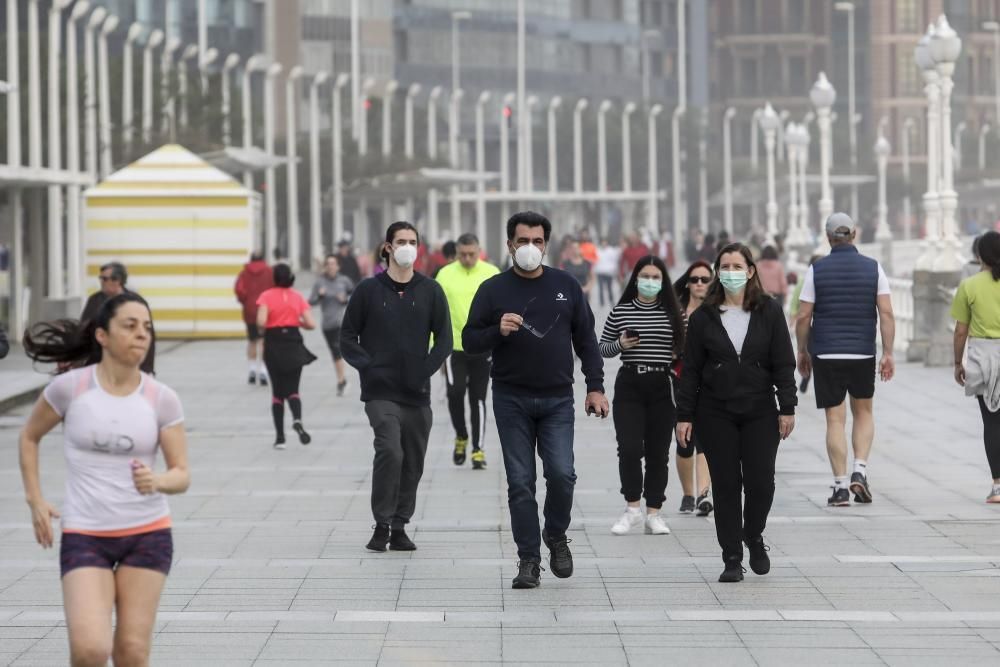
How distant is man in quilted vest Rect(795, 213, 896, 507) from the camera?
12781 mm

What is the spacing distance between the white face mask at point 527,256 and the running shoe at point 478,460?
5826 millimetres

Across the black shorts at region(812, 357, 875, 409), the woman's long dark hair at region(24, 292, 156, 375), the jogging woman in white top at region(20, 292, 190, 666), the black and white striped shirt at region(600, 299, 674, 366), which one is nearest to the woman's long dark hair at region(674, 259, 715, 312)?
the black and white striped shirt at region(600, 299, 674, 366)

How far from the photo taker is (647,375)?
38.5ft

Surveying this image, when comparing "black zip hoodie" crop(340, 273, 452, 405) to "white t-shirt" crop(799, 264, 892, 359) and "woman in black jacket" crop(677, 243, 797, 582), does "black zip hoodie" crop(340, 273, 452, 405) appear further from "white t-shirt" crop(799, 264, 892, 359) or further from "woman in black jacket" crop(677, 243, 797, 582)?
"white t-shirt" crop(799, 264, 892, 359)

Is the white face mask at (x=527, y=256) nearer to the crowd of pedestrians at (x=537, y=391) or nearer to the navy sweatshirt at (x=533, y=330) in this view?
the crowd of pedestrians at (x=537, y=391)

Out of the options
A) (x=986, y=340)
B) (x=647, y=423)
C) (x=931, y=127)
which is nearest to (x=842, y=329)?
(x=986, y=340)

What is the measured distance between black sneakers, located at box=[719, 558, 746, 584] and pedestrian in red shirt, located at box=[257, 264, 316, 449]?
7769 millimetres

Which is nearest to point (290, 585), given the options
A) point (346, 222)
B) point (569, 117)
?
point (346, 222)

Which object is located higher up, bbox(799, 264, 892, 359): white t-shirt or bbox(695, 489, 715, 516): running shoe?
bbox(799, 264, 892, 359): white t-shirt

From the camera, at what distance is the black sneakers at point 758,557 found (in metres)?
10.1

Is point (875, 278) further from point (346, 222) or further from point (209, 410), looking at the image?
point (346, 222)

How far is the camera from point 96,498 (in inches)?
258

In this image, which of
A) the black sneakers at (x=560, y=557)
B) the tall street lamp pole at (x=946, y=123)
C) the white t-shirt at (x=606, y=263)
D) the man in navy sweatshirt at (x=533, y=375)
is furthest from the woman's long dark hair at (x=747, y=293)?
the white t-shirt at (x=606, y=263)

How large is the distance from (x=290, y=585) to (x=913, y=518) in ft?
12.7
